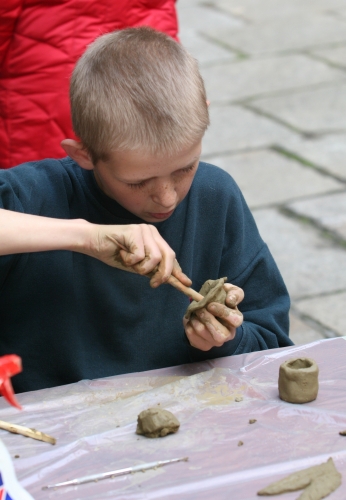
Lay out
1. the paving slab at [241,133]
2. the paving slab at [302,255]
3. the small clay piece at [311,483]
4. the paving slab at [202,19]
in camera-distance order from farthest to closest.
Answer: the paving slab at [202,19] → the paving slab at [241,133] → the paving slab at [302,255] → the small clay piece at [311,483]

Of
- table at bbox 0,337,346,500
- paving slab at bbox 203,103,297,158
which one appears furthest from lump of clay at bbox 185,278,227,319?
paving slab at bbox 203,103,297,158

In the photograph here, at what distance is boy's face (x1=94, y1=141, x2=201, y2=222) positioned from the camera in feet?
5.06

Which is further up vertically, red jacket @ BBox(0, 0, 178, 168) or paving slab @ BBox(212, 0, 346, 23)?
red jacket @ BBox(0, 0, 178, 168)

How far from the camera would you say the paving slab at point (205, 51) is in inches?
209

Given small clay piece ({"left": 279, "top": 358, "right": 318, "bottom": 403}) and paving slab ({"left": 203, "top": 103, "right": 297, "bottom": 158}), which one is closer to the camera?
small clay piece ({"left": 279, "top": 358, "right": 318, "bottom": 403})

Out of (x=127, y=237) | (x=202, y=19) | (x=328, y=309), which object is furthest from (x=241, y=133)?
(x=127, y=237)

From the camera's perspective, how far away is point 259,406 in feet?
4.58

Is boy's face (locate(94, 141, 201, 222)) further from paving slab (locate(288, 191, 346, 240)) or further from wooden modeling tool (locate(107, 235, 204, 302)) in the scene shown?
paving slab (locate(288, 191, 346, 240))

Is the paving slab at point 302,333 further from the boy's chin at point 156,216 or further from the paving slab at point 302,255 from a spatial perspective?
the boy's chin at point 156,216

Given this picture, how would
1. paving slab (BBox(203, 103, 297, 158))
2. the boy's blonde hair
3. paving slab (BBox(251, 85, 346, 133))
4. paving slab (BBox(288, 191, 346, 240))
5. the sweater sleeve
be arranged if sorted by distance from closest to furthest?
the boy's blonde hair < the sweater sleeve < paving slab (BBox(288, 191, 346, 240)) < paving slab (BBox(203, 103, 297, 158)) < paving slab (BBox(251, 85, 346, 133))

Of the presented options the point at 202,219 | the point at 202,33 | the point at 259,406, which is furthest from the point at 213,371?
the point at 202,33

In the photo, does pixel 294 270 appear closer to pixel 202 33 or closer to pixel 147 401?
pixel 147 401

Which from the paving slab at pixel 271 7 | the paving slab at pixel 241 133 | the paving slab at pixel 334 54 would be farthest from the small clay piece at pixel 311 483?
the paving slab at pixel 271 7

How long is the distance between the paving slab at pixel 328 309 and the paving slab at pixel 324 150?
3.22ft
